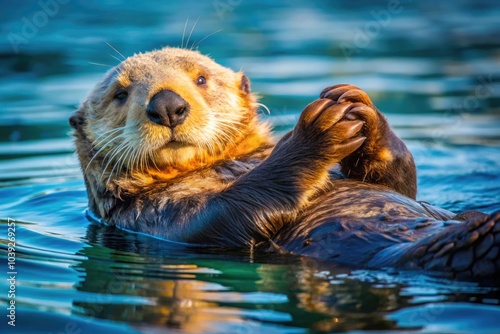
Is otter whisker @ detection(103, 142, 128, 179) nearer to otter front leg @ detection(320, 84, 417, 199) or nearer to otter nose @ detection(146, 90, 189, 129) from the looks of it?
otter nose @ detection(146, 90, 189, 129)

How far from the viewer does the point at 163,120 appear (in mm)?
5664

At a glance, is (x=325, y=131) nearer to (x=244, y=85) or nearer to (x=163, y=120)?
(x=163, y=120)

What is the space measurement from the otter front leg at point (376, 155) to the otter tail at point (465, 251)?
135 cm

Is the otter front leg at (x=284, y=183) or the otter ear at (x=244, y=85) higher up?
the otter ear at (x=244, y=85)

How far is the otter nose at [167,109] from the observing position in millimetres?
5625

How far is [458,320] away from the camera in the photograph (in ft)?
13.2

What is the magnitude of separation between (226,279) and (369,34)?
40.0 ft

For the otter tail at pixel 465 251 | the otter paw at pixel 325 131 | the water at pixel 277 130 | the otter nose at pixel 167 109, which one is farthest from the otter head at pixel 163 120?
the otter tail at pixel 465 251

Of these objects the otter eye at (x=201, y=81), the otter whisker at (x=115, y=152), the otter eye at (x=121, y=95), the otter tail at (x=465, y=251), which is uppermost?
the otter eye at (x=201, y=81)

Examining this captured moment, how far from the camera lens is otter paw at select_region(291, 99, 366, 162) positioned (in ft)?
17.6

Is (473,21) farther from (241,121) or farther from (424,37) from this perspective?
(241,121)

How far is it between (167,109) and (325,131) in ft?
3.56

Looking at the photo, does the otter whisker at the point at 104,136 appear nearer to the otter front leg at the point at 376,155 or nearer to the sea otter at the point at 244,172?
the sea otter at the point at 244,172

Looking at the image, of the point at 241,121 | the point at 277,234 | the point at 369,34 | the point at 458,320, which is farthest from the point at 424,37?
the point at 458,320
